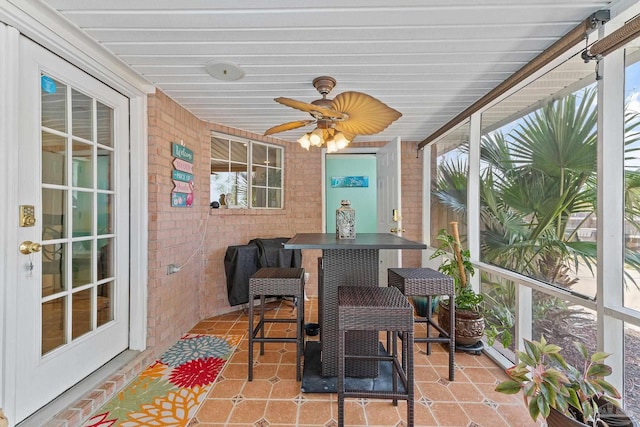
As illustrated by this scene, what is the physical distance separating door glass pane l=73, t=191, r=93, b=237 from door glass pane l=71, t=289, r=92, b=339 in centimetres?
39

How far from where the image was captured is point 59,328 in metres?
1.73

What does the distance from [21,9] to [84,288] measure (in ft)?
5.09

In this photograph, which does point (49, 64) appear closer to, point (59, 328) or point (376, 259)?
point (59, 328)

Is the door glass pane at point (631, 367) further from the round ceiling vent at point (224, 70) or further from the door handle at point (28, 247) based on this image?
the door handle at point (28, 247)

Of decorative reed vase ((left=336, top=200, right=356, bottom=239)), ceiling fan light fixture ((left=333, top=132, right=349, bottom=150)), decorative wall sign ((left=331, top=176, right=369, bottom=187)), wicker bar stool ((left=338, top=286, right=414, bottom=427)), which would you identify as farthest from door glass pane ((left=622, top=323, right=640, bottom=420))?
decorative wall sign ((left=331, top=176, right=369, bottom=187))

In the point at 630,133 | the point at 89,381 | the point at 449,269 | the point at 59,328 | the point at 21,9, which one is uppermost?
the point at 21,9

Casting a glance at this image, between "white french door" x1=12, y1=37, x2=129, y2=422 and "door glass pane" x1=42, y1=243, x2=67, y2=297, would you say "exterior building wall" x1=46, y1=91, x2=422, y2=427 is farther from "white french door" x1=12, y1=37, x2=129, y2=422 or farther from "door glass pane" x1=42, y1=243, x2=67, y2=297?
"door glass pane" x1=42, y1=243, x2=67, y2=297

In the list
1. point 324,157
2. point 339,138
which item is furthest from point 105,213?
point 324,157

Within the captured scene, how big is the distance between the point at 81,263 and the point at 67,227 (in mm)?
263

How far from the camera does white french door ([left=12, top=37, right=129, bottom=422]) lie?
60.2 inches

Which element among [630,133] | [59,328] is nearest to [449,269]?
[630,133]

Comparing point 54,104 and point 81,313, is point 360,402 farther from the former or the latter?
point 54,104

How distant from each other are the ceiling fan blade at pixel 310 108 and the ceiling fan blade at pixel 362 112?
0.04 metres

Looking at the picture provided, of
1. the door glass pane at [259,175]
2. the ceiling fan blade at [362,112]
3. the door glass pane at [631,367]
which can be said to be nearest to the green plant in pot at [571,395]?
the door glass pane at [631,367]
